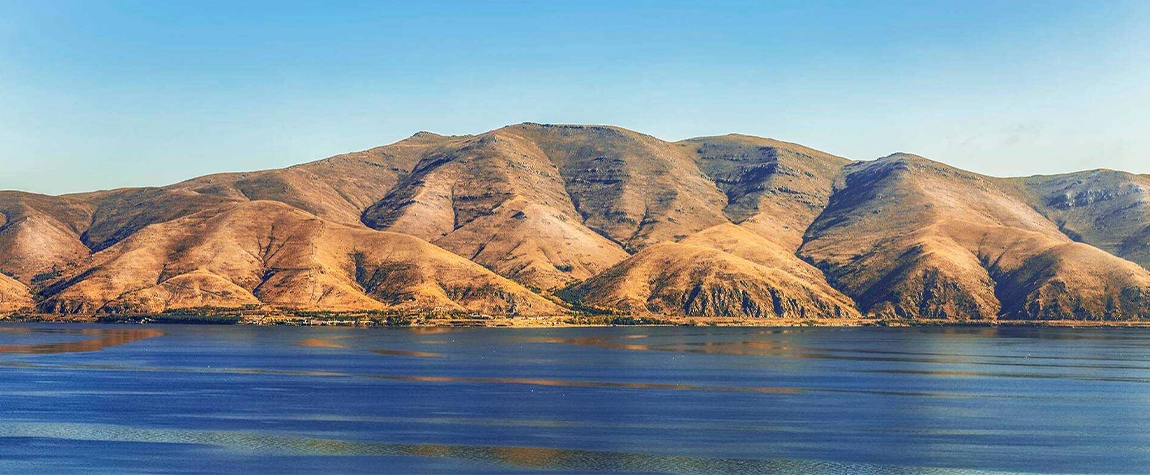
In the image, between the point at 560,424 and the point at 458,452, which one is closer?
the point at 458,452

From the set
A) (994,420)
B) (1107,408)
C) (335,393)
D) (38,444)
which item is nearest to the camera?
(38,444)

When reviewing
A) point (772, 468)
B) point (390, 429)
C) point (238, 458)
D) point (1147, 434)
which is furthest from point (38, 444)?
point (1147, 434)

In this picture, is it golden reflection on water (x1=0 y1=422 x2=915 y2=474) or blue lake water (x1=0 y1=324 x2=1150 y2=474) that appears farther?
blue lake water (x1=0 y1=324 x2=1150 y2=474)

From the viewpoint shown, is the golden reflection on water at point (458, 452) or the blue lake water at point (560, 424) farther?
the blue lake water at point (560, 424)

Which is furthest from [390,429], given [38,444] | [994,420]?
[994,420]

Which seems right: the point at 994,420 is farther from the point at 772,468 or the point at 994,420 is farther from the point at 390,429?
the point at 390,429

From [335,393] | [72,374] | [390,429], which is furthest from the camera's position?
[72,374]

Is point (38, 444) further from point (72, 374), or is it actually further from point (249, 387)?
point (72, 374)

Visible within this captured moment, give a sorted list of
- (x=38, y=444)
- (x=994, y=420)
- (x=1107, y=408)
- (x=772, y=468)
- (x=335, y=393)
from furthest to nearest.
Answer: (x=335, y=393) → (x=1107, y=408) → (x=994, y=420) → (x=38, y=444) → (x=772, y=468)

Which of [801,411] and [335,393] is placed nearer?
[801,411]
